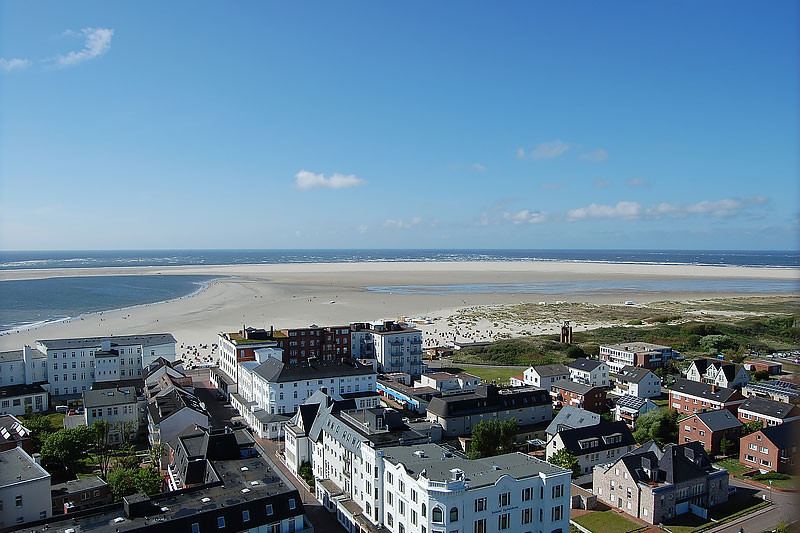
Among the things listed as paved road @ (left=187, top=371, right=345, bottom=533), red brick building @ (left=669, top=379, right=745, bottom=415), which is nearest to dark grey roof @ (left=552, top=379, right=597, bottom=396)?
red brick building @ (left=669, top=379, right=745, bottom=415)

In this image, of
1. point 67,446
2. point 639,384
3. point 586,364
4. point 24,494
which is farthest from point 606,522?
point 67,446

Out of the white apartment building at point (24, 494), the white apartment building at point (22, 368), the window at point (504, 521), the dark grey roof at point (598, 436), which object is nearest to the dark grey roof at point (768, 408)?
the dark grey roof at point (598, 436)

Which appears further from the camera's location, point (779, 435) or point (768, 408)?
point (768, 408)

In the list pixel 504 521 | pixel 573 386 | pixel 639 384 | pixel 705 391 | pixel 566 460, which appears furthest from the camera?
pixel 639 384

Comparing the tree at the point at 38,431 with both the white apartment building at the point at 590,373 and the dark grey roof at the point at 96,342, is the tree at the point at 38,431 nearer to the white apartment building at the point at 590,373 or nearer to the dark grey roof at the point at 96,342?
the dark grey roof at the point at 96,342

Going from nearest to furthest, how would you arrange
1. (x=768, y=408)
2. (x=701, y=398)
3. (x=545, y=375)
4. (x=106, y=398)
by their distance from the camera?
1. (x=106, y=398)
2. (x=768, y=408)
3. (x=701, y=398)
4. (x=545, y=375)

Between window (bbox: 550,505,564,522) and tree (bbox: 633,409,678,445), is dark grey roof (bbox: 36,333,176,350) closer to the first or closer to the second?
window (bbox: 550,505,564,522)

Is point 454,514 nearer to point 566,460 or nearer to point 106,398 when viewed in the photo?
point 566,460
